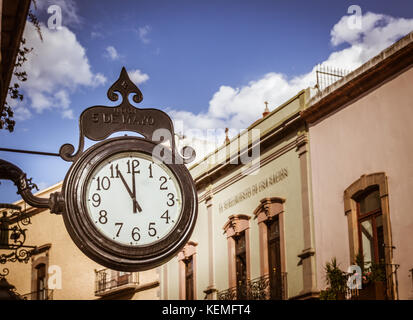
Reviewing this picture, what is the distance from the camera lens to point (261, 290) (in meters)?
18.3

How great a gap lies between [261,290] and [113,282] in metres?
8.77

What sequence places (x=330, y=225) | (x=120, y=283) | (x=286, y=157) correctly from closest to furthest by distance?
(x=330, y=225)
(x=286, y=157)
(x=120, y=283)

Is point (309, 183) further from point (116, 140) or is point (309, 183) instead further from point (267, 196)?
point (116, 140)

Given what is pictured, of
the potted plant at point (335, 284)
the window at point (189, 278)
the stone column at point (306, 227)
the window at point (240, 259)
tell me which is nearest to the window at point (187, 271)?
the window at point (189, 278)

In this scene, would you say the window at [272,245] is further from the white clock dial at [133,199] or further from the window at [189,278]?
the white clock dial at [133,199]

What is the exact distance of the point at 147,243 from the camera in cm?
317

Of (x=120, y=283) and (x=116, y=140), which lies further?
(x=120, y=283)

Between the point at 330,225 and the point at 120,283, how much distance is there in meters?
11.0

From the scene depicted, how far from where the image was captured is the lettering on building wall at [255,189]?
18597mm

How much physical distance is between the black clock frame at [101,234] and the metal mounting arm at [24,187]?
0.04 metres

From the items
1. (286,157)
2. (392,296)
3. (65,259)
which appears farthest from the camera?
(65,259)

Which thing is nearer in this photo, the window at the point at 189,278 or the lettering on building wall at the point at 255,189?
the lettering on building wall at the point at 255,189
